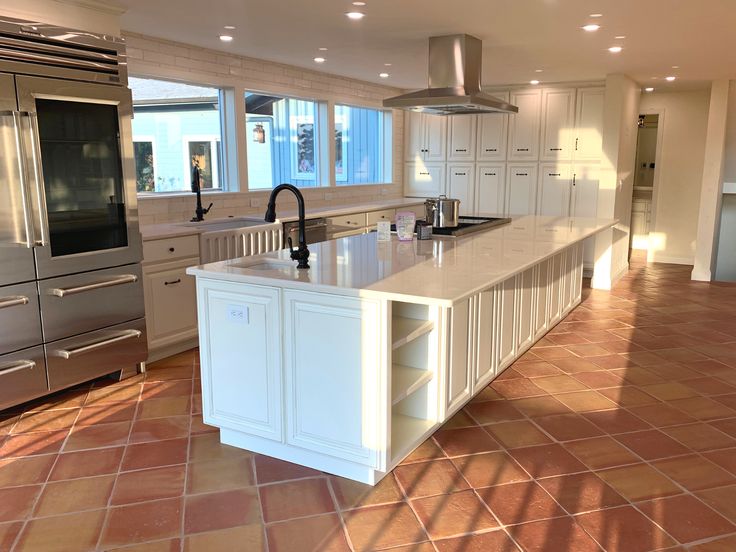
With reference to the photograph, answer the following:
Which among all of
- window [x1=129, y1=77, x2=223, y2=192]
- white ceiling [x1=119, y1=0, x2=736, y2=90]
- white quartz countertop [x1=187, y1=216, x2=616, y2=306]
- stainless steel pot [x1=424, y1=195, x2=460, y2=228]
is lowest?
white quartz countertop [x1=187, y1=216, x2=616, y2=306]

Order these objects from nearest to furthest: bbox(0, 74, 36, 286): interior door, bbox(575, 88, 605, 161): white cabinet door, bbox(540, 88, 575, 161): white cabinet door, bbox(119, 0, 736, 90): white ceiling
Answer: bbox(0, 74, 36, 286): interior door < bbox(119, 0, 736, 90): white ceiling < bbox(575, 88, 605, 161): white cabinet door < bbox(540, 88, 575, 161): white cabinet door

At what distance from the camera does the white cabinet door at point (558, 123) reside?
7.12 m

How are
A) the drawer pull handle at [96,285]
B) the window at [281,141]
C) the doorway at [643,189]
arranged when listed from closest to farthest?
the drawer pull handle at [96,285] < the window at [281,141] < the doorway at [643,189]

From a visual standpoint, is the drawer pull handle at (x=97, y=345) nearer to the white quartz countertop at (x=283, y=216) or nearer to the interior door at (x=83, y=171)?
the interior door at (x=83, y=171)

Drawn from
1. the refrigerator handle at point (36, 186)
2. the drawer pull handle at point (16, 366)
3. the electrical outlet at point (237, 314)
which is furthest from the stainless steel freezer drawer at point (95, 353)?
the electrical outlet at point (237, 314)

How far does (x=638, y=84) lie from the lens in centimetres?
721

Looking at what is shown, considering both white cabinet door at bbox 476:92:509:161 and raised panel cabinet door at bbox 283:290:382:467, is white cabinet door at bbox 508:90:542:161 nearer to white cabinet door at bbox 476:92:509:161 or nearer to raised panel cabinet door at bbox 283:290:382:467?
white cabinet door at bbox 476:92:509:161

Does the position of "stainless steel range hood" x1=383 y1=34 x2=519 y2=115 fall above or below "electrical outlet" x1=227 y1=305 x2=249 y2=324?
above

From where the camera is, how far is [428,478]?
2787 millimetres

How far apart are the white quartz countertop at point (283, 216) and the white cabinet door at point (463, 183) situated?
1.53 ft

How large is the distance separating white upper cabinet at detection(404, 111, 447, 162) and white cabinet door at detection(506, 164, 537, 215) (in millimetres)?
950

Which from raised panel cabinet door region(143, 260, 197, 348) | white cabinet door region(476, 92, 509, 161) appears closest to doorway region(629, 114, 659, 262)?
white cabinet door region(476, 92, 509, 161)

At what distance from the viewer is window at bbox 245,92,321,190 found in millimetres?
5961

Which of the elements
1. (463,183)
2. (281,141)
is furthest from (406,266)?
(463,183)
